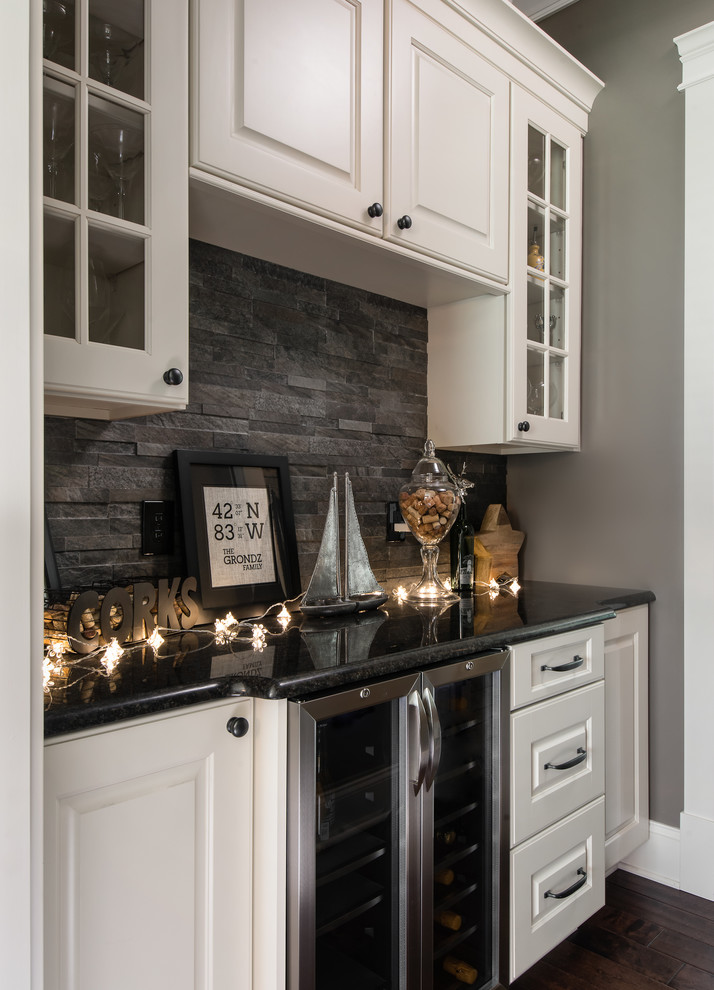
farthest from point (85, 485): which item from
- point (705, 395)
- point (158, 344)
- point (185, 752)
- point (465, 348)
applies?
point (705, 395)

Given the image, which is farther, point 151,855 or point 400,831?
point 400,831

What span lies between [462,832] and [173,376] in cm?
115

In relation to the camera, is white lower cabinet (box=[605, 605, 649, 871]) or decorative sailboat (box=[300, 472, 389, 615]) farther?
white lower cabinet (box=[605, 605, 649, 871])

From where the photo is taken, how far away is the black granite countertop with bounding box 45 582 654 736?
3.46 feet

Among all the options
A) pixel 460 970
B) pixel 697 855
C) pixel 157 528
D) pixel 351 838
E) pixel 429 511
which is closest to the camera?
pixel 351 838

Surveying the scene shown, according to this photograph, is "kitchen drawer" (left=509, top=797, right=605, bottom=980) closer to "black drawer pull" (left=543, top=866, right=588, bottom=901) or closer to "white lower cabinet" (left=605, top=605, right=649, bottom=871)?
"black drawer pull" (left=543, top=866, right=588, bottom=901)

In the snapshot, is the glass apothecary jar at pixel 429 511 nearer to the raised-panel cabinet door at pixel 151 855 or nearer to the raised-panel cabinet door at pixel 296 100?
the raised-panel cabinet door at pixel 296 100

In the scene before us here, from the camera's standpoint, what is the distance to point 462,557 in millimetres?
2352

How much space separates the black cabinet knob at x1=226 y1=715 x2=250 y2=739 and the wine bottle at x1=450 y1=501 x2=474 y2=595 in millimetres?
1220

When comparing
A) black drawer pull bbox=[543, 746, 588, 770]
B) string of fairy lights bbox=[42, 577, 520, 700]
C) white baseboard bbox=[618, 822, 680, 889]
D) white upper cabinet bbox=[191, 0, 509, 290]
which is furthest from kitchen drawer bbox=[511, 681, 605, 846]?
white upper cabinet bbox=[191, 0, 509, 290]

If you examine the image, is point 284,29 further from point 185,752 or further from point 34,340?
point 185,752

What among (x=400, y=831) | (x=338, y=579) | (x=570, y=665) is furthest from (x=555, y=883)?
(x=338, y=579)

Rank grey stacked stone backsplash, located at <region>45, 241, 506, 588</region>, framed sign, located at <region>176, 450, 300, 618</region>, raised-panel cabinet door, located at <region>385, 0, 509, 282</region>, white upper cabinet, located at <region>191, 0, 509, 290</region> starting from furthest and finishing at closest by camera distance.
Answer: raised-panel cabinet door, located at <region>385, 0, 509, 282</region>, framed sign, located at <region>176, 450, 300, 618</region>, grey stacked stone backsplash, located at <region>45, 241, 506, 588</region>, white upper cabinet, located at <region>191, 0, 509, 290</region>

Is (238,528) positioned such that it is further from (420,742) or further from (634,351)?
(634,351)
